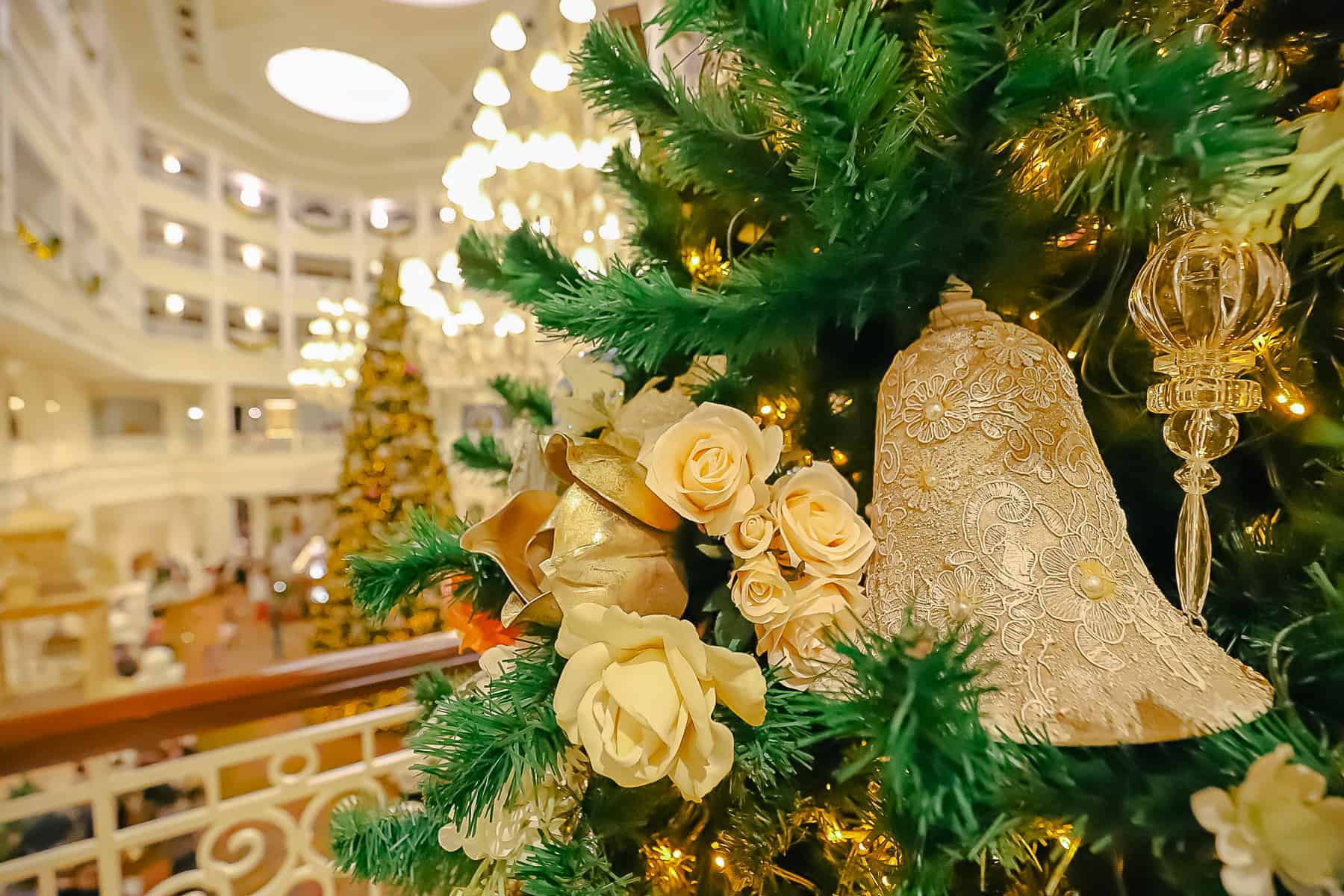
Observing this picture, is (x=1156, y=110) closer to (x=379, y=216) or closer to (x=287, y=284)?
(x=379, y=216)

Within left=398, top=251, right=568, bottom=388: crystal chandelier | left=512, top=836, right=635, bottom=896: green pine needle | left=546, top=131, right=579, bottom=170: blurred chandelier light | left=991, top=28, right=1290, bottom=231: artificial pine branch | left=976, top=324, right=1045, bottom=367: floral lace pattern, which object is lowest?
left=512, top=836, right=635, bottom=896: green pine needle

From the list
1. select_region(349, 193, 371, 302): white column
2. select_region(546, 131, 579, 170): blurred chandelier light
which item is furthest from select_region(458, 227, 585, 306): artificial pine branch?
select_region(349, 193, 371, 302): white column

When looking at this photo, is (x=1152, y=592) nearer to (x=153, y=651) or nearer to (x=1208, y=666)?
(x=1208, y=666)

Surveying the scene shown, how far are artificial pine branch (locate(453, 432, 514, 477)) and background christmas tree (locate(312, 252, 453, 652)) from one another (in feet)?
5.43

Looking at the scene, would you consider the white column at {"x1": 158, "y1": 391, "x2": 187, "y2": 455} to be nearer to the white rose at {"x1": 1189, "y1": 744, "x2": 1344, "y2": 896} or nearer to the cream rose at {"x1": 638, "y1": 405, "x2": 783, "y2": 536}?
the cream rose at {"x1": 638, "y1": 405, "x2": 783, "y2": 536}

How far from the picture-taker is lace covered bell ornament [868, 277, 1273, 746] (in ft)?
0.76

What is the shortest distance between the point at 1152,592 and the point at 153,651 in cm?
418

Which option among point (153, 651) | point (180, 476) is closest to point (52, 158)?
point (153, 651)

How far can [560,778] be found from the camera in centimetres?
32

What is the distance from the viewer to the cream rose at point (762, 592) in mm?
→ 292

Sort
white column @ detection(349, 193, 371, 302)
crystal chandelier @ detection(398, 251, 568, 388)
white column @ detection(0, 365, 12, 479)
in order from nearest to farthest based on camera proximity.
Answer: crystal chandelier @ detection(398, 251, 568, 388), white column @ detection(0, 365, 12, 479), white column @ detection(349, 193, 371, 302)

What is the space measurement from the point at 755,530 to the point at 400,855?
29 centimetres

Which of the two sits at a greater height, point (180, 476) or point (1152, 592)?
point (1152, 592)

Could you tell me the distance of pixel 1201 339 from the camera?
279 mm
